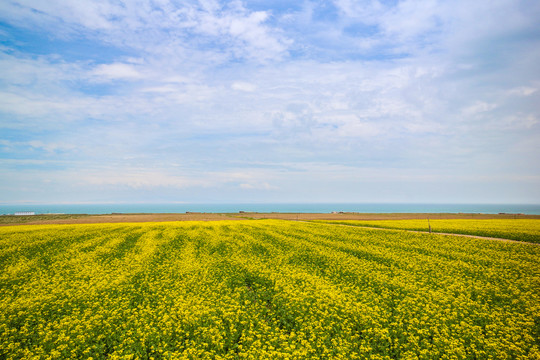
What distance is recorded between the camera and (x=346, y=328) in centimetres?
1005

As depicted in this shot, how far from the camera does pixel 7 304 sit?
499 inches

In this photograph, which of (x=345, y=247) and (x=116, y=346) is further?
(x=345, y=247)

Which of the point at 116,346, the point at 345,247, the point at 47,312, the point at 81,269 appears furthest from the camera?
the point at 345,247

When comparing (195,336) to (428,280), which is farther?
(428,280)

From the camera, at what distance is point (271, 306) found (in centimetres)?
1314

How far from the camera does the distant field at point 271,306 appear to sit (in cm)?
907

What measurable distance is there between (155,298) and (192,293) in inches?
76.2

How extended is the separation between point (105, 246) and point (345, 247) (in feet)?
84.3

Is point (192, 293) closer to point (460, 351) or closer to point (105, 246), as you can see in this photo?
point (460, 351)

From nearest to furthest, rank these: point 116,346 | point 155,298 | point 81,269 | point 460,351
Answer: point 460,351, point 116,346, point 155,298, point 81,269

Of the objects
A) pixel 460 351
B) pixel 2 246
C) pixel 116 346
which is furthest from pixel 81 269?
pixel 460 351

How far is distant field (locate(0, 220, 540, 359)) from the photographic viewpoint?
907 cm

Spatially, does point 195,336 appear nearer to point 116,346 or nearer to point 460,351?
point 116,346

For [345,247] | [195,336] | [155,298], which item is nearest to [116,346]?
[195,336]
